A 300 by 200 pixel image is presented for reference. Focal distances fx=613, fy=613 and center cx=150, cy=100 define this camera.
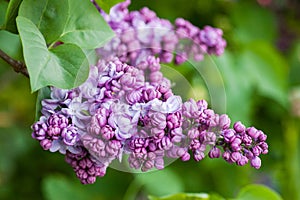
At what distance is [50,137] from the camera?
0.56m

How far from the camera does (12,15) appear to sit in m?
0.61

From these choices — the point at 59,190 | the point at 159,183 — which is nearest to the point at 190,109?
the point at 159,183

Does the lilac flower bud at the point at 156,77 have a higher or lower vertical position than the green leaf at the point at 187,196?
higher

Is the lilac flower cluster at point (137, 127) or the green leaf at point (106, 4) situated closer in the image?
the lilac flower cluster at point (137, 127)

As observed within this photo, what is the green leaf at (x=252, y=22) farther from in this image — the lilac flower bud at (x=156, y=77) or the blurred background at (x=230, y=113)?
the lilac flower bud at (x=156, y=77)

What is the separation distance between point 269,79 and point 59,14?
0.90 metres

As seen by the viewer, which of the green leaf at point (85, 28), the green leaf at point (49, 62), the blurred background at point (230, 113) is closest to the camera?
the green leaf at point (49, 62)

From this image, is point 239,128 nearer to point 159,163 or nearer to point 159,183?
point 159,163

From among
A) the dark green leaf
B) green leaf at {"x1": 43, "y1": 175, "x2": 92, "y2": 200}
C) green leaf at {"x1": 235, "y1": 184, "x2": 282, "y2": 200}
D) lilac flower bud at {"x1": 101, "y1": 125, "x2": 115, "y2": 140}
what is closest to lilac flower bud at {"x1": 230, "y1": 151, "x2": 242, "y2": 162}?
lilac flower bud at {"x1": 101, "y1": 125, "x2": 115, "y2": 140}

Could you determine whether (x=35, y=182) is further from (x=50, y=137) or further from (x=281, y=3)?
(x=50, y=137)

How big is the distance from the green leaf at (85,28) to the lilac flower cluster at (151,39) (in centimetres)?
4

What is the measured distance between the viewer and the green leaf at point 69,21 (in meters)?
0.59

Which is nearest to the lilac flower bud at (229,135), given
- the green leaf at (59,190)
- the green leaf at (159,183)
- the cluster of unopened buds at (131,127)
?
the cluster of unopened buds at (131,127)

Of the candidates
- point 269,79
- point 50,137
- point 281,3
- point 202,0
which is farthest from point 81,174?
point 281,3
